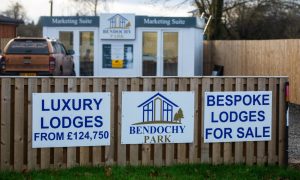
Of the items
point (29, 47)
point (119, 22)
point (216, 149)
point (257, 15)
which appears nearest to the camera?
point (216, 149)

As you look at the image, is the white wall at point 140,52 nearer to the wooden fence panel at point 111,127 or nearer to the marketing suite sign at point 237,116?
the marketing suite sign at point 237,116

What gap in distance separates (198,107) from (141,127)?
2.93ft

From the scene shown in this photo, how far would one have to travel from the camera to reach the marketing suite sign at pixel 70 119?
26.7 feet

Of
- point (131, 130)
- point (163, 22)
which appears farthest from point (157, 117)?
point (163, 22)

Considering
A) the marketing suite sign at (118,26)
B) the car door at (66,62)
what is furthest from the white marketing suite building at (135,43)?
the car door at (66,62)

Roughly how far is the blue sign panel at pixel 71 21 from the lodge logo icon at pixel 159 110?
17594 mm

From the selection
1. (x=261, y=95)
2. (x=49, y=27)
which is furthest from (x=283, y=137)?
(x=49, y=27)

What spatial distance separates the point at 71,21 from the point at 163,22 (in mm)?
4071

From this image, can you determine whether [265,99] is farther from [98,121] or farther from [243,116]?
[98,121]

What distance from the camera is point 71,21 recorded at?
2608 cm

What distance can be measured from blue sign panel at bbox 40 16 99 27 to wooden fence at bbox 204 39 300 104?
637 cm

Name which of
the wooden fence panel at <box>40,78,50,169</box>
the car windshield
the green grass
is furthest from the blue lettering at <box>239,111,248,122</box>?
the car windshield

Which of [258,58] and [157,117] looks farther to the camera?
[258,58]

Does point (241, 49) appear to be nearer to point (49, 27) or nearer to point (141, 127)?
point (49, 27)
